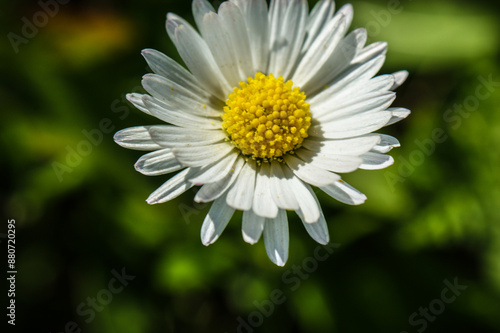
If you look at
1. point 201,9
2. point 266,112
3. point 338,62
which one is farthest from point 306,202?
point 201,9

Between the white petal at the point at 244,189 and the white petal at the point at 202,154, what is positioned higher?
the white petal at the point at 202,154

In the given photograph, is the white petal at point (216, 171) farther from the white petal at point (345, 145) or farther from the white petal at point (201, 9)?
the white petal at point (201, 9)

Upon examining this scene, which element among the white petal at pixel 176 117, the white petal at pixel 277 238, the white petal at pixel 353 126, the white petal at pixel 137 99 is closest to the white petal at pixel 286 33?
the white petal at pixel 353 126

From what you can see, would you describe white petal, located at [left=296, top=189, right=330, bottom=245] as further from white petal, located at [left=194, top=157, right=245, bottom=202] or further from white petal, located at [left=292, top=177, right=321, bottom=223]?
white petal, located at [left=194, top=157, right=245, bottom=202]

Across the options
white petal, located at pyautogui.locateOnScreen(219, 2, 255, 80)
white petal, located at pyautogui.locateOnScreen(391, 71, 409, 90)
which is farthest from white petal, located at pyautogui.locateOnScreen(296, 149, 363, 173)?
white petal, located at pyautogui.locateOnScreen(219, 2, 255, 80)

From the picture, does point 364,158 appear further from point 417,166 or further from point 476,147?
point 476,147

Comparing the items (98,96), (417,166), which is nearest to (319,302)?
(417,166)
